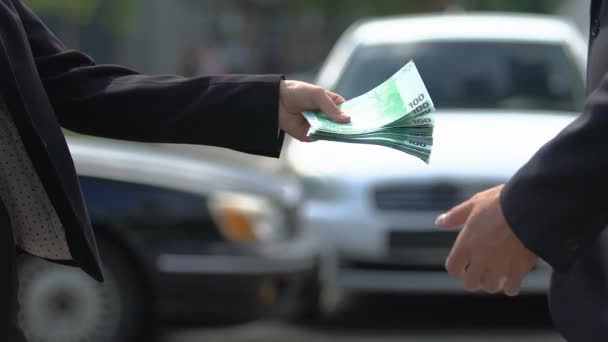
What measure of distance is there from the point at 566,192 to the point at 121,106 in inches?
36.0

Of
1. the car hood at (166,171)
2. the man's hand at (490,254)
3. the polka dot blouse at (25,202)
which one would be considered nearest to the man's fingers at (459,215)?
the man's hand at (490,254)

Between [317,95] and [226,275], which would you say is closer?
[317,95]

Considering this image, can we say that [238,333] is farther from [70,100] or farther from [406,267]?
[70,100]

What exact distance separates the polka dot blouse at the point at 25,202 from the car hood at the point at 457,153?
147 inches

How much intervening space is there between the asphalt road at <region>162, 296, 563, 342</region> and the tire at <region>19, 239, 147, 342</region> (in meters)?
0.67

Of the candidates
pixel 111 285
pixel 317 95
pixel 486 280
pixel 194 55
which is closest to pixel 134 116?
pixel 317 95

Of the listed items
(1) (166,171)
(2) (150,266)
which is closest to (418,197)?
(1) (166,171)

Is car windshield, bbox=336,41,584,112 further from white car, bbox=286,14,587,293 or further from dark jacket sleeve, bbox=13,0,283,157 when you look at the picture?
dark jacket sleeve, bbox=13,0,283,157

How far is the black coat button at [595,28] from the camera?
197cm

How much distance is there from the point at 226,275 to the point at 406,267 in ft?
3.66

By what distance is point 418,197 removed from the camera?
5824 mm

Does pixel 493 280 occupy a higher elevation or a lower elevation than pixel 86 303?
higher

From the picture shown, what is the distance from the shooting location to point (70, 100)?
2.27 meters

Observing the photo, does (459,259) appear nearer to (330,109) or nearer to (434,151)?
(330,109)
